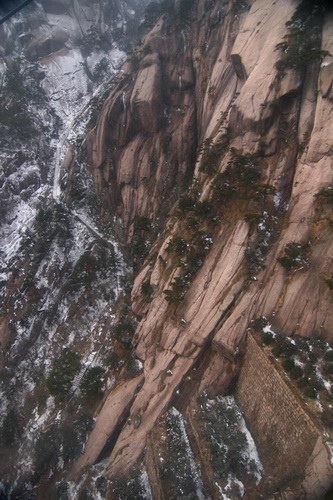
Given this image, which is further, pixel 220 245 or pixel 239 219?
pixel 220 245

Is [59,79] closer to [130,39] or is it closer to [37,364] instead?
[130,39]

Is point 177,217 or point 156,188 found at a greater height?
point 156,188

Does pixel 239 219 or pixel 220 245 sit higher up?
pixel 239 219

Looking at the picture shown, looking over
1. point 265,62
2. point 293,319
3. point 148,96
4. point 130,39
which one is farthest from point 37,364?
point 130,39
